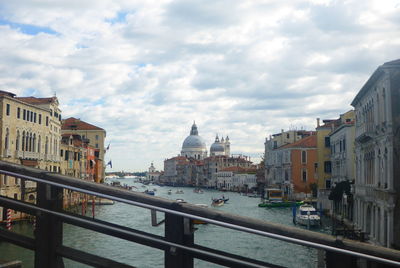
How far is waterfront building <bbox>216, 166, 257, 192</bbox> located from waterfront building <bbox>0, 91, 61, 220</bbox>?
60.4 m

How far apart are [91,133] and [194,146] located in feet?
322

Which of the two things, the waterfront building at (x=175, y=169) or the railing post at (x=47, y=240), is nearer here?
the railing post at (x=47, y=240)

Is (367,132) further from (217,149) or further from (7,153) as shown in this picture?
(217,149)

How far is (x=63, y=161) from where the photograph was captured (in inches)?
1447

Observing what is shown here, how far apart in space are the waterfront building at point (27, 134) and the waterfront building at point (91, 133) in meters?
18.3

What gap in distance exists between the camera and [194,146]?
151750 mm

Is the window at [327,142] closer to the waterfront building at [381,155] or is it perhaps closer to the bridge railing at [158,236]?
the waterfront building at [381,155]

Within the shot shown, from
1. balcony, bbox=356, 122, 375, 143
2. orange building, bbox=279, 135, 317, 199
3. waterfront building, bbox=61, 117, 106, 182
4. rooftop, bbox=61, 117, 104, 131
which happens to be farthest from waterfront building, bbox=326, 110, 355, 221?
rooftop, bbox=61, 117, 104, 131

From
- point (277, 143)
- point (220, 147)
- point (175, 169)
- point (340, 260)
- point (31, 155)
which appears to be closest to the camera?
point (340, 260)

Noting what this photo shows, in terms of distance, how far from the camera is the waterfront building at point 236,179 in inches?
3642

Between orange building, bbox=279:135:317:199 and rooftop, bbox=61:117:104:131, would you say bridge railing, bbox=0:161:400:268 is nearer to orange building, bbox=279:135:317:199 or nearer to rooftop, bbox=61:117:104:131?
orange building, bbox=279:135:317:199

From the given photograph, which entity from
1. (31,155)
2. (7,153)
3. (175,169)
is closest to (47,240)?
(7,153)

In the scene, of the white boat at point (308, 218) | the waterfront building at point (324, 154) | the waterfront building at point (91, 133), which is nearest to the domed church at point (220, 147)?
the waterfront building at point (91, 133)

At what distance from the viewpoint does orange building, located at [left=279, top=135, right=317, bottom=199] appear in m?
48.9
